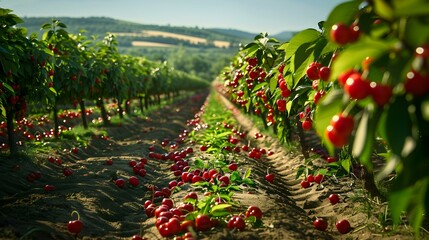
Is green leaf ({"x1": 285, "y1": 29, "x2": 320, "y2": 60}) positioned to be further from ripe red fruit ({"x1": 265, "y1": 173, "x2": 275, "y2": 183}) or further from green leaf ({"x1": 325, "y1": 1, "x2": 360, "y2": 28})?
ripe red fruit ({"x1": 265, "y1": 173, "x2": 275, "y2": 183})

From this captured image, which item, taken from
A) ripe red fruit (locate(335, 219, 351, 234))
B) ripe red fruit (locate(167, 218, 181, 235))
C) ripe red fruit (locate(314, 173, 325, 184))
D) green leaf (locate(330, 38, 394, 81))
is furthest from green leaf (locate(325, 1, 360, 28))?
ripe red fruit (locate(314, 173, 325, 184))

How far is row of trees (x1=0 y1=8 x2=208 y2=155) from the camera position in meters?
6.51

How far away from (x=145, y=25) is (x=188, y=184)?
7760 inches

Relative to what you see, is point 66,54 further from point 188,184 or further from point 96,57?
point 188,184

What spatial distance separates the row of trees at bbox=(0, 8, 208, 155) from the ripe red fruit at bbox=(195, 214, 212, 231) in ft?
11.9

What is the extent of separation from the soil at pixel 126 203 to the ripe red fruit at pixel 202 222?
7 centimetres

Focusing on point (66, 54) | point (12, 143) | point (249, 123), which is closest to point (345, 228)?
point (12, 143)

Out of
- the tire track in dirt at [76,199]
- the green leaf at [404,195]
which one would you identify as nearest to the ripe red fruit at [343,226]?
the tire track in dirt at [76,199]

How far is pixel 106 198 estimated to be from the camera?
580cm

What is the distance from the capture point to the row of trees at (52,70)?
21.3 ft

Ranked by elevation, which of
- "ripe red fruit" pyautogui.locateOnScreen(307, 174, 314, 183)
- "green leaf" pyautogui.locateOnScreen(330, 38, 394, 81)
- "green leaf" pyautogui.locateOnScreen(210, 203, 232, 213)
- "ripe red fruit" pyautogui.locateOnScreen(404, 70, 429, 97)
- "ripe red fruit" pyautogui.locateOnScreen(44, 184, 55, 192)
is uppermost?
"green leaf" pyautogui.locateOnScreen(330, 38, 394, 81)

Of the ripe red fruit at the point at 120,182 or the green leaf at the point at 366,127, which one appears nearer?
the green leaf at the point at 366,127

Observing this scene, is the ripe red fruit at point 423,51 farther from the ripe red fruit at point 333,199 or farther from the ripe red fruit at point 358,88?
the ripe red fruit at point 333,199

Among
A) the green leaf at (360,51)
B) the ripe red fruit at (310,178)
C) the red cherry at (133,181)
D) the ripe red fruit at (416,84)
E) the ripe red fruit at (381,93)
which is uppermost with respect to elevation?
the green leaf at (360,51)
